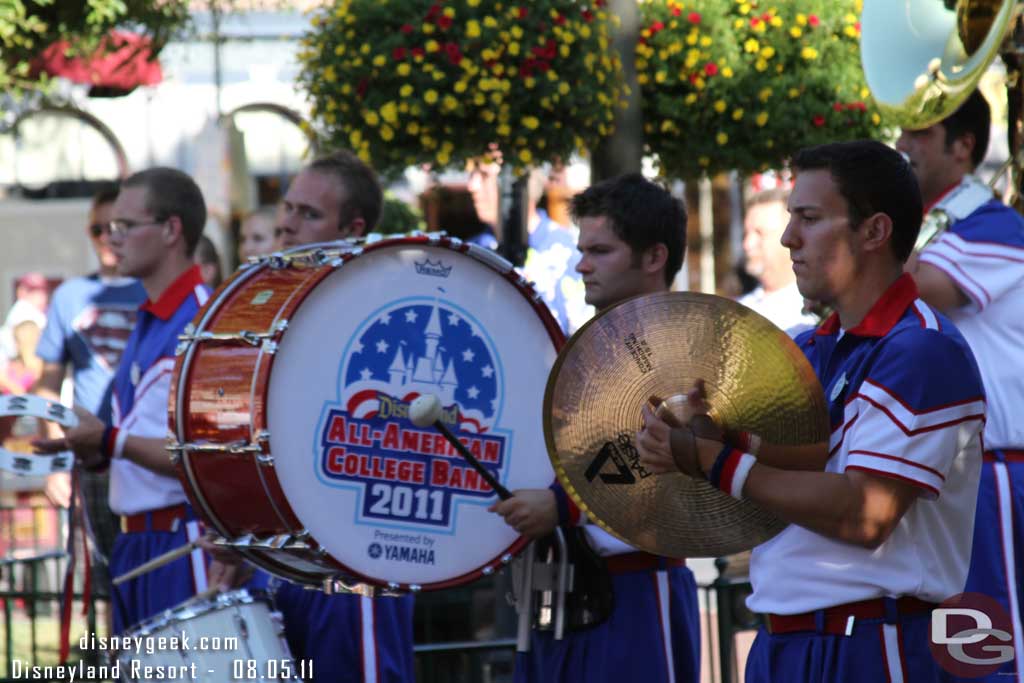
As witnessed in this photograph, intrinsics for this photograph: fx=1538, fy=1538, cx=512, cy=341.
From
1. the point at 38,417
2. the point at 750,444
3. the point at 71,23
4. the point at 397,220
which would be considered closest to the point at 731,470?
the point at 750,444

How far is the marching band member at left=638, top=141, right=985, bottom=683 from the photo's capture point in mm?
2801

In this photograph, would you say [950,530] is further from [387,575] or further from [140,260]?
[140,260]

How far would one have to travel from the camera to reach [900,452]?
2.79 meters

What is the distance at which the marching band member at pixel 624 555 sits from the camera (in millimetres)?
3805

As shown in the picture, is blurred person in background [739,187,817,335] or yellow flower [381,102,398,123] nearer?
yellow flower [381,102,398,123]

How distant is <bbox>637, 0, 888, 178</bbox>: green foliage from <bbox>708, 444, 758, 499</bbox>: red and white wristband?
332 cm

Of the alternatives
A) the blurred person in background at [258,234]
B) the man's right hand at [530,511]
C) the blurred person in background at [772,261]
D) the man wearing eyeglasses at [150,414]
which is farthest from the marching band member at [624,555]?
the blurred person in background at [258,234]

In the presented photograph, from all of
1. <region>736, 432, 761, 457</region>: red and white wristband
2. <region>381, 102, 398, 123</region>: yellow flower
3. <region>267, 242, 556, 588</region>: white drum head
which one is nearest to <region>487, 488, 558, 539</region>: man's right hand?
<region>267, 242, 556, 588</region>: white drum head

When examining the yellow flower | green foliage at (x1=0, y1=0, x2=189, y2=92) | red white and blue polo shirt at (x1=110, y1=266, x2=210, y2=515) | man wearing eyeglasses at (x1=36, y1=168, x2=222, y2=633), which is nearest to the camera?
man wearing eyeglasses at (x1=36, y1=168, x2=222, y2=633)

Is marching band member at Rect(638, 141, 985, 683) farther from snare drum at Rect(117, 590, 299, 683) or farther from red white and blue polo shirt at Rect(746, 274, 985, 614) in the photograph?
snare drum at Rect(117, 590, 299, 683)

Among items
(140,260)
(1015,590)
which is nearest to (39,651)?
(140,260)

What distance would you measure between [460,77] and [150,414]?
160 centimetres

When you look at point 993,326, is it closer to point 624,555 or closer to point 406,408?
point 624,555

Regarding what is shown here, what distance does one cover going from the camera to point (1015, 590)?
4.03 metres
